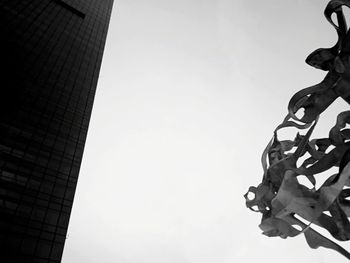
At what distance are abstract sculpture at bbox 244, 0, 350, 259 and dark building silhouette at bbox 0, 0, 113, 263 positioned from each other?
29.8 metres

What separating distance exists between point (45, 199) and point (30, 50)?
99.5ft

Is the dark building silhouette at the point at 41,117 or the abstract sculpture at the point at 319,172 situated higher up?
the abstract sculpture at the point at 319,172

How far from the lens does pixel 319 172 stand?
4.79 metres

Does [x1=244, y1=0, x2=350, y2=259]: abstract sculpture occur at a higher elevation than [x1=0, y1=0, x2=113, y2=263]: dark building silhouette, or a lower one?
higher

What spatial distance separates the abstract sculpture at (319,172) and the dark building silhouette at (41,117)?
29813 millimetres

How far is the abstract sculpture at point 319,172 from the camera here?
14.7 feet

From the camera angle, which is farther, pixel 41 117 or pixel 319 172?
pixel 41 117

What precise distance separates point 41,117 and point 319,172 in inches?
1625

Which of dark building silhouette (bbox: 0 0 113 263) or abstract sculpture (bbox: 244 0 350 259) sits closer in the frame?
abstract sculpture (bbox: 244 0 350 259)

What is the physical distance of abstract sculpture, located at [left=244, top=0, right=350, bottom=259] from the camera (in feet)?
14.7

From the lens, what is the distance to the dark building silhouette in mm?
29125

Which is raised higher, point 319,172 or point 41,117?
point 319,172

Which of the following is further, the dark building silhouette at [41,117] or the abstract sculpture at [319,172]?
the dark building silhouette at [41,117]

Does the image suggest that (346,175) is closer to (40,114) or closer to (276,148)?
(276,148)
